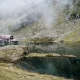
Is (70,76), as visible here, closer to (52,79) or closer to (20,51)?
(52,79)

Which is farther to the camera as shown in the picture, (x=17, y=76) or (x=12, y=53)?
(x=12, y=53)

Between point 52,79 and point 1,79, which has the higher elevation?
point 1,79

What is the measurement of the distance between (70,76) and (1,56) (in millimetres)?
57893

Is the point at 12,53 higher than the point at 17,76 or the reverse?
higher

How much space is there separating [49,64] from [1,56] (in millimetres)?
31367

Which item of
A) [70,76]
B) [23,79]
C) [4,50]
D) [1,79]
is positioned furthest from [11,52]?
[1,79]

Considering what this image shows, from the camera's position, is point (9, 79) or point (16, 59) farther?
point (16, 59)

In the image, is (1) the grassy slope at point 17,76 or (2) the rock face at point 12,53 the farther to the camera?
(2) the rock face at point 12,53

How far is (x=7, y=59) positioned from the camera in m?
126

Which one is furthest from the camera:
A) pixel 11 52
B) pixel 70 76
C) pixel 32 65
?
pixel 11 52

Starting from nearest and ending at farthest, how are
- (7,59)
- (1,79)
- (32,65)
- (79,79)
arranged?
(1,79)
(79,79)
(32,65)
(7,59)

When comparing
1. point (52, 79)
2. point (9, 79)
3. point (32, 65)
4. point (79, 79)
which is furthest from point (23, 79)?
point (32, 65)

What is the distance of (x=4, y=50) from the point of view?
142m

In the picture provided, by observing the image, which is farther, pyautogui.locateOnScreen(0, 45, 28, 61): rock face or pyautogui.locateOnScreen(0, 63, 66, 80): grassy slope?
pyautogui.locateOnScreen(0, 45, 28, 61): rock face
